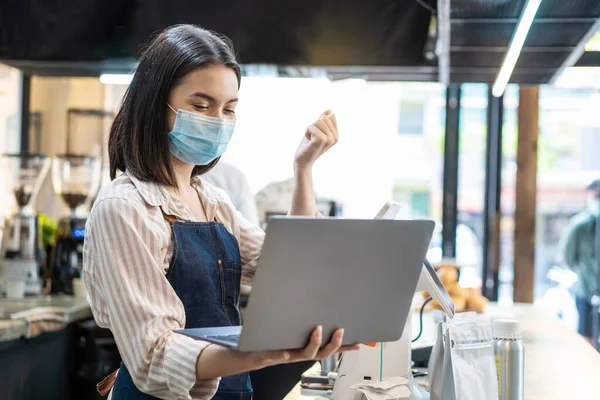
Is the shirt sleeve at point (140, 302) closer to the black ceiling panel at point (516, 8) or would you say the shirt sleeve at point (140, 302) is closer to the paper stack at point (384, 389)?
the paper stack at point (384, 389)

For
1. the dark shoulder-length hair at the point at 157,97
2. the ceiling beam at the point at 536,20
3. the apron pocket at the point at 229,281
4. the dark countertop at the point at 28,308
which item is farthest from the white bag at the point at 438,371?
the dark countertop at the point at 28,308

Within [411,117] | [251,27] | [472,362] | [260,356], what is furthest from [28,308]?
[411,117]

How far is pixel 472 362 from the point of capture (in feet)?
5.59

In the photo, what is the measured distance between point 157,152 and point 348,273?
57 centimetres

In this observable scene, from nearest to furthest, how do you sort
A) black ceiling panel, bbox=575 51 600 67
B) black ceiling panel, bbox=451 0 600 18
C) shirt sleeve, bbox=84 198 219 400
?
shirt sleeve, bbox=84 198 219 400
black ceiling panel, bbox=451 0 600 18
black ceiling panel, bbox=575 51 600 67

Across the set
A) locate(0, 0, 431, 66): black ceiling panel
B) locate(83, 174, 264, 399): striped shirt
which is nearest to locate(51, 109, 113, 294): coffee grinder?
locate(0, 0, 431, 66): black ceiling panel

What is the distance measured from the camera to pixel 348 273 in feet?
4.45

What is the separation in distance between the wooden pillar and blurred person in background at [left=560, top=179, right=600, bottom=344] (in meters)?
0.36

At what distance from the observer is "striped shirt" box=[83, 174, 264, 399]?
1.47 metres

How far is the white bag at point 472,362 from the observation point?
168 centimetres

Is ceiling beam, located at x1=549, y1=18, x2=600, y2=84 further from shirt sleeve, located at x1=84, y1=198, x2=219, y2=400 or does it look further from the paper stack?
shirt sleeve, located at x1=84, y1=198, x2=219, y2=400

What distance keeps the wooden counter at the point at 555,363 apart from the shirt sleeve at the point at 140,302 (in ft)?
2.19

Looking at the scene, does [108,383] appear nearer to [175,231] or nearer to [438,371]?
[175,231]

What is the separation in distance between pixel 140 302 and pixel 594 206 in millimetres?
5451
